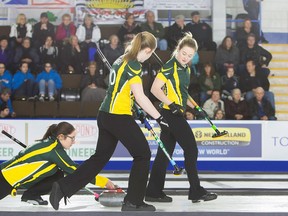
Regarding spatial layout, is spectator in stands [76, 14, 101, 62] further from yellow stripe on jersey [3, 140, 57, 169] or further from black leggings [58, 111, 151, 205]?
black leggings [58, 111, 151, 205]

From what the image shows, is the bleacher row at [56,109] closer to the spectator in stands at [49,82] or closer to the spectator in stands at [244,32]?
the spectator in stands at [49,82]

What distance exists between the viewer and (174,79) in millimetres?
8148

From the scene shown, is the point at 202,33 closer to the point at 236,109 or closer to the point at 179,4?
the point at 179,4

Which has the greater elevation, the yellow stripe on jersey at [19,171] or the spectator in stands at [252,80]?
the yellow stripe on jersey at [19,171]

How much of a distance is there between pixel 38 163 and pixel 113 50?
8.51 m

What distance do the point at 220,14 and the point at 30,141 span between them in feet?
19.9

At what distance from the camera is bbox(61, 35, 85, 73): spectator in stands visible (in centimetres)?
1622

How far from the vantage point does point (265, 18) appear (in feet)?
59.0

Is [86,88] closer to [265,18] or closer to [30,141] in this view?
[30,141]

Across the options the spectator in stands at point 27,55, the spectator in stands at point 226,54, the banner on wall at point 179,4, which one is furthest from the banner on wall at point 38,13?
the spectator in stands at point 226,54

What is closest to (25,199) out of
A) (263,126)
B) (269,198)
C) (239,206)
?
(239,206)

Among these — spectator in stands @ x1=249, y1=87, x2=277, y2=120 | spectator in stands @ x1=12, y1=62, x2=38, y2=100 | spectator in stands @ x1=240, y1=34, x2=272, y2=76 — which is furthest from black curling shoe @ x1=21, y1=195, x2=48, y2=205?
spectator in stands @ x1=240, y1=34, x2=272, y2=76

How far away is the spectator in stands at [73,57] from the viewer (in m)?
16.2

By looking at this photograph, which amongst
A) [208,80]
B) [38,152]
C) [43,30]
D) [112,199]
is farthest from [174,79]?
[43,30]
